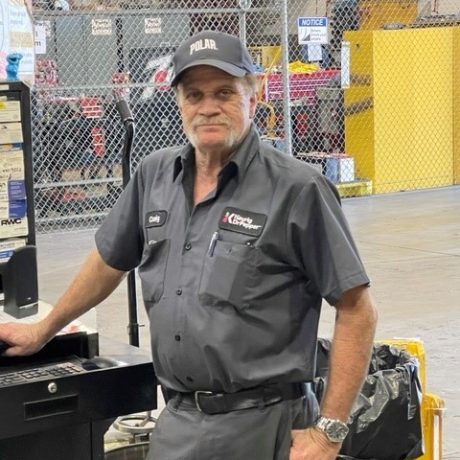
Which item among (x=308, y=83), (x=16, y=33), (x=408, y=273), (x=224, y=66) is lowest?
(x=408, y=273)

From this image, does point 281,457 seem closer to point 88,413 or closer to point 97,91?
point 88,413

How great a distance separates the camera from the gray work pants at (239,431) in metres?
2.76

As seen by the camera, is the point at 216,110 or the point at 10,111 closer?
the point at 216,110

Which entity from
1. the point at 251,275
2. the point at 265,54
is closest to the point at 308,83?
the point at 265,54

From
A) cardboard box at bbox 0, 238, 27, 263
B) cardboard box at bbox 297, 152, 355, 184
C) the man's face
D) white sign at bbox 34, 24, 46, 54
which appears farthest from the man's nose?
cardboard box at bbox 297, 152, 355, 184

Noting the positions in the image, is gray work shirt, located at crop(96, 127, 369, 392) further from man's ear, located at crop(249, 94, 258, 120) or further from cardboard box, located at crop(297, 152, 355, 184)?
cardboard box, located at crop(297, 152, 355, 184)

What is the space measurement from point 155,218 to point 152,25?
29.1 feet

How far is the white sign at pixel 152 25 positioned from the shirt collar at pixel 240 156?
8.74m

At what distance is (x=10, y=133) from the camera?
312 cm

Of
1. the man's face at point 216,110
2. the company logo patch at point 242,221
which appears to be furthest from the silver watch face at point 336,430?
the man's face at point 216,110

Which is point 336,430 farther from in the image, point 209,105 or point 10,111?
point 10,111

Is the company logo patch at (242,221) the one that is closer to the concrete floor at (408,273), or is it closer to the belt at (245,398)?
the belt at (245,398)

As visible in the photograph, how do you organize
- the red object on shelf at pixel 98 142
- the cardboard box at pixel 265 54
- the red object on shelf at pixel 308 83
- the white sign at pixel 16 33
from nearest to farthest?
1. the white sign at pixel 16 33
2. the red object on shelf at pixel 98 142
3. the red object on shelf at pixel 308 83
4. the cardboard box at pixel 265 54

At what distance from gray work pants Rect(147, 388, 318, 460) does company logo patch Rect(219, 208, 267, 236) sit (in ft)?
1.47
